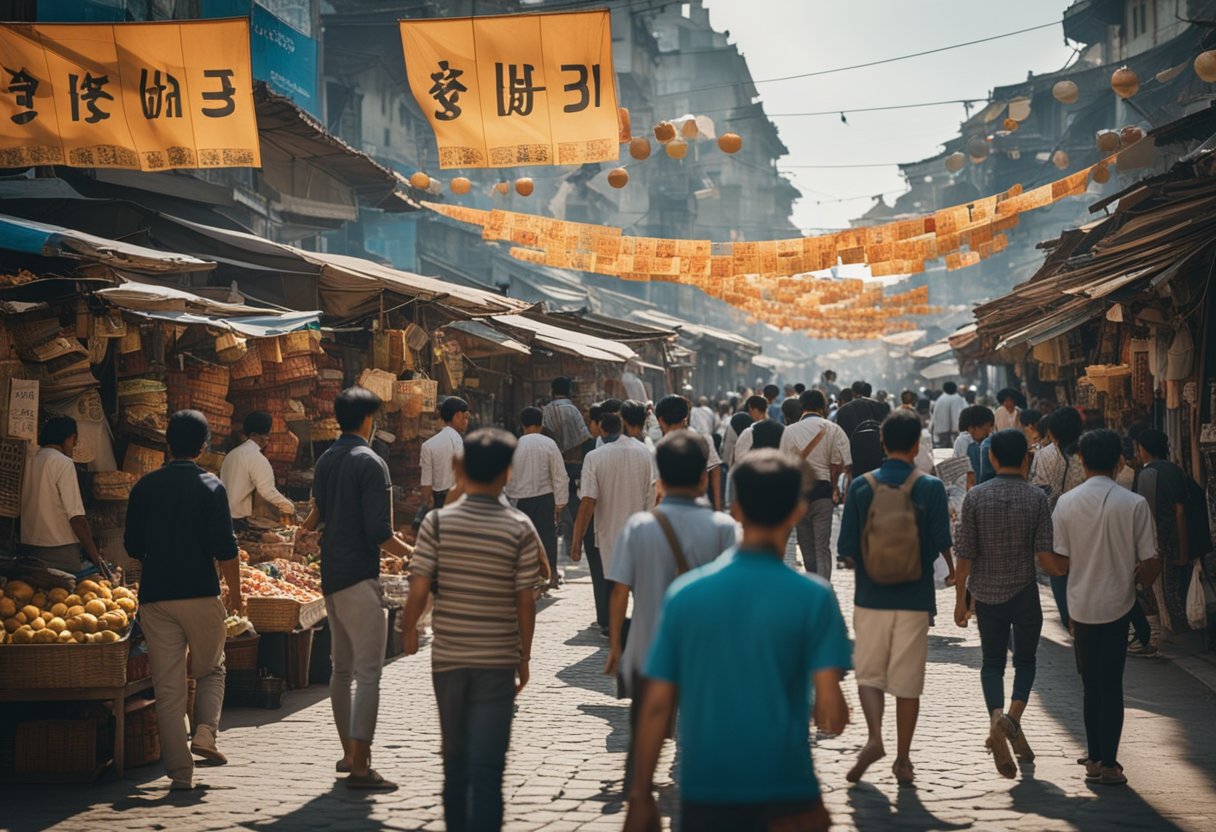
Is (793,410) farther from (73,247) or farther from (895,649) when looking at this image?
(73,247)

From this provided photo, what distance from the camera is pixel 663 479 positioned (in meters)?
5.20

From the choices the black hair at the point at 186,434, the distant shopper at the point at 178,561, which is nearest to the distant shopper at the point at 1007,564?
the distant shopper at the point at 178,561

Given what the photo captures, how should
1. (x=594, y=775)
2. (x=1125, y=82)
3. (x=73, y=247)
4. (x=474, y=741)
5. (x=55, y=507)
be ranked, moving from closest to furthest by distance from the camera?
(x=474, y=741), (x=594, y=775), (x=55, y=507), (x=73, y=247), (x=1125, y=82)

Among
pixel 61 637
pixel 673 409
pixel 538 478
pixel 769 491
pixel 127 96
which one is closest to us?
pixel 769 491

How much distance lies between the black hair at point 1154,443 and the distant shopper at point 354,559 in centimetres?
580

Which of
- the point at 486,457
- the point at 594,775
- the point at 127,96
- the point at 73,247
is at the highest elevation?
the point at 127,96

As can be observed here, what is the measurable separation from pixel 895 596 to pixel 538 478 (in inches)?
228

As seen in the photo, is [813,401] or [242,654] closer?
[242,654]

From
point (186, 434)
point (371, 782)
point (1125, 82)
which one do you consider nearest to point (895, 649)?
point (371, 782)

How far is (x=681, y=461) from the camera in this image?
5062 millimetres

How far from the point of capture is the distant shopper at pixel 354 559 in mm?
6609

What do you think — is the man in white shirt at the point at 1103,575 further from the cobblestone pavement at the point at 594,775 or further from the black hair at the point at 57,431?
the black hair at the point at 57,431

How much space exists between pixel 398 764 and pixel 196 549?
1.66m

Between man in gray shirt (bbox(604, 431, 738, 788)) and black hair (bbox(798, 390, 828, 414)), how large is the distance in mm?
6194
